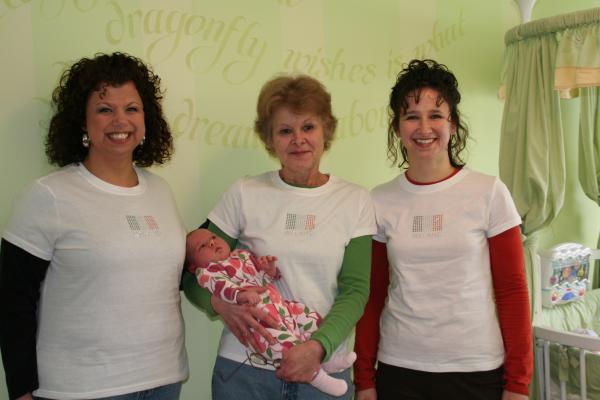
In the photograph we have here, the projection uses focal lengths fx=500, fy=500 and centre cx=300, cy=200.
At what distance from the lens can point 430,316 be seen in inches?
57.3

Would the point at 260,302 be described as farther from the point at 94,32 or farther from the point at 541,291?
the point at 541,291

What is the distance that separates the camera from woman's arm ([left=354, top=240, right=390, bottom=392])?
1.57 metres

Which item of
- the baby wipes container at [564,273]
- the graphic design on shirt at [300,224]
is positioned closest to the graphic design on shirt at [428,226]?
the graphic design on shirt at [300,224]

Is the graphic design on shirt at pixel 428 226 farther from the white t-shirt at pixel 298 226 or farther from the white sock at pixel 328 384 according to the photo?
the white sock at pixel 328 384

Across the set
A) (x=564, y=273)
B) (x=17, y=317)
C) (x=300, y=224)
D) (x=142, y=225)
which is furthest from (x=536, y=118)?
(x=17, y=317)

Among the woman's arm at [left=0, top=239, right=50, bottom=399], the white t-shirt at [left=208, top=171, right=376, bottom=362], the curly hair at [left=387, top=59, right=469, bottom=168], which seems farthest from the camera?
the curly hair at [left=387, top=59, right=469, bottom=168]

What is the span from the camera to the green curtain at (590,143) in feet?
9.42

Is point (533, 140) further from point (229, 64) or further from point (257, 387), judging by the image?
point (257, 387)

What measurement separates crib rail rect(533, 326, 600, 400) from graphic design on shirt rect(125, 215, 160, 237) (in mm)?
1906

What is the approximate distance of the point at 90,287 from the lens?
3.96 feet

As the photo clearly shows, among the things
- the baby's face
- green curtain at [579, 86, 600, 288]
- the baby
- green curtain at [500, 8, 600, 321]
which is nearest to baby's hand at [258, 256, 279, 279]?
the baby

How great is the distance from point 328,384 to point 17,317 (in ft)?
2.53

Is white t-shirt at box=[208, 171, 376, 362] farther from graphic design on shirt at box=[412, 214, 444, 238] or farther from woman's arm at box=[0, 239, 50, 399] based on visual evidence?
woman's arm at box=[0, 239, 50, 399]

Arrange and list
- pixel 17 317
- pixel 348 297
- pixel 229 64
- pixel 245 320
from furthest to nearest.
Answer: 1. pixel 229 64
2. pixel 348 297
3. pixel 245 320
4. pixel 17 317
